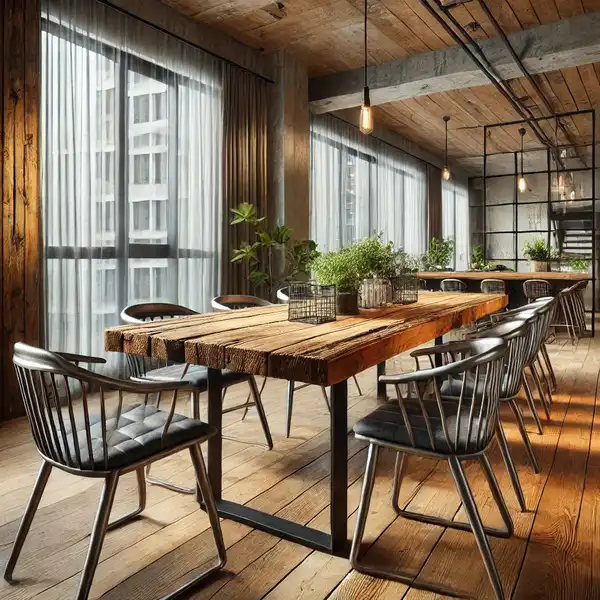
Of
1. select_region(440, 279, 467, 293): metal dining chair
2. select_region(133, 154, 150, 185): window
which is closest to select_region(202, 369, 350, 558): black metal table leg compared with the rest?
select_region(133, 154, 150, 185): window

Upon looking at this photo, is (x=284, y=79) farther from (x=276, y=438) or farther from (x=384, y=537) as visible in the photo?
(x=384, y=537)

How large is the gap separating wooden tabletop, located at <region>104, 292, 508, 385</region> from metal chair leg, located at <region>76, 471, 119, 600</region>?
0.48 meters

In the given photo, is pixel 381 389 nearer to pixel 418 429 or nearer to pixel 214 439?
pixel 214 439

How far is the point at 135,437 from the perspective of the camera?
1.68 m

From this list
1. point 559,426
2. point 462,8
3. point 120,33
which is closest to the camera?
point 559,426

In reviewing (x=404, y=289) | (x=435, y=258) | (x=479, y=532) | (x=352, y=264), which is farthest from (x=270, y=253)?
(x=435, y=258)

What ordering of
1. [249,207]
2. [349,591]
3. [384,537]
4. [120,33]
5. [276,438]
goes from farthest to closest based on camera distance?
[249,207], [120,33], [276,438], [384,537], [349,591]

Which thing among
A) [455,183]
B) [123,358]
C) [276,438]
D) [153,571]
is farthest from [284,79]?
[455,183]

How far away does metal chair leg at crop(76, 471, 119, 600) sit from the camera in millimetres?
1479

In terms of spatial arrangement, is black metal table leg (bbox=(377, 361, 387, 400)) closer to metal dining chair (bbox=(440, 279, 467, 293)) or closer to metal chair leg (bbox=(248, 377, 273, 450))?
metal chair leg (bbox=(248, 377, 273, 450))

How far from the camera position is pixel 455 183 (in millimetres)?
11766

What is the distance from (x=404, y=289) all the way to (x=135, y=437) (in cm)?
190

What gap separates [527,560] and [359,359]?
867 mm

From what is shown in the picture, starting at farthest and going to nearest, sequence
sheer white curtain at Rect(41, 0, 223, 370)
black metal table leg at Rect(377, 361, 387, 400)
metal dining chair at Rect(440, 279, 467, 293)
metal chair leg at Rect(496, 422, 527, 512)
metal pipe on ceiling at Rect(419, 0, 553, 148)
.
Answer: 1. metal dining chair at Rect(440, 279, 467, 293)
2. metal pipe on ceiling at Rect(419, 0, 553, 148)
3. black metal table leg at Rect(377, 361, 387, 400)
4. sheer white curtain at Rect(41, 0, 223, 370)
5. metal chair leg at Rect(496, 422, 527, 512)
